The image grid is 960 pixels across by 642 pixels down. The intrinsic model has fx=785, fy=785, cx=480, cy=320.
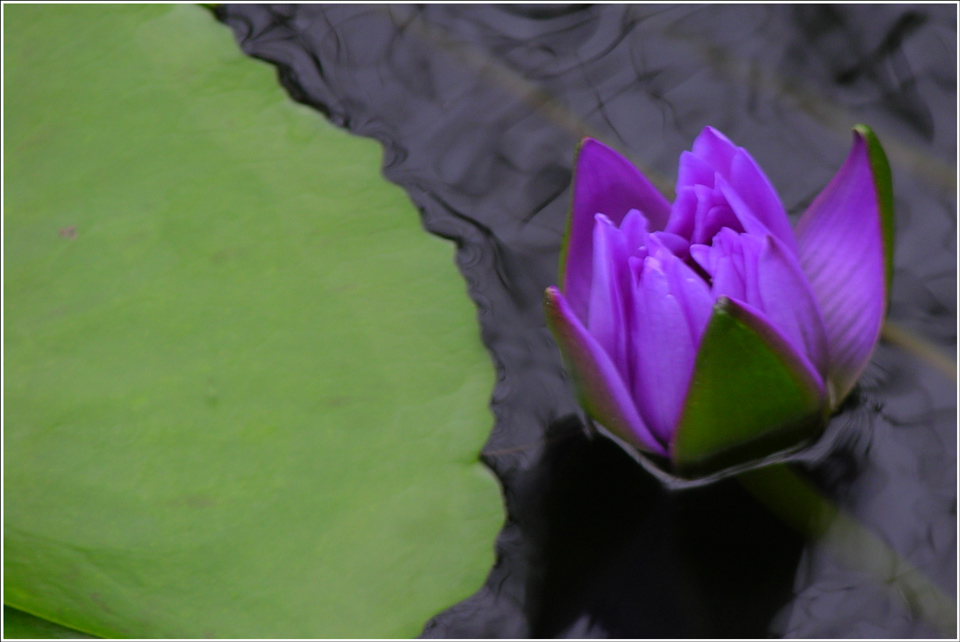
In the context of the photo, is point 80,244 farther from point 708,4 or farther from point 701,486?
point 708,4

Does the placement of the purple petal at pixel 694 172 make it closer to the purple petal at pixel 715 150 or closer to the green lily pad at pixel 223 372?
the purple petal at pixel 715 150

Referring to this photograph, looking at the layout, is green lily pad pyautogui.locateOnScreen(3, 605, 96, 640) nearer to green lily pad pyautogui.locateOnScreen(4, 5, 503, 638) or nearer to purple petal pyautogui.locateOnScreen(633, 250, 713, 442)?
green lily pad pyautogui.locateOnScreen(4, 5, 503, 638)

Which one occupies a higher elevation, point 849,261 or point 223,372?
point 849,261

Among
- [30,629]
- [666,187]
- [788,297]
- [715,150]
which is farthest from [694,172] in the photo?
[30,629]

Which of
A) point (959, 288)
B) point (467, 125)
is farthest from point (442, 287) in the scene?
point (959, 288)

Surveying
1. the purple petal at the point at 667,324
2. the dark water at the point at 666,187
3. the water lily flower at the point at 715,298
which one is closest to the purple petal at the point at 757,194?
the water lily flower at the point at 715,298

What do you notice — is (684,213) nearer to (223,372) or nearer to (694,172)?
(694,172)
